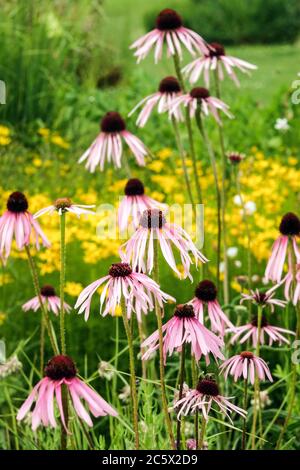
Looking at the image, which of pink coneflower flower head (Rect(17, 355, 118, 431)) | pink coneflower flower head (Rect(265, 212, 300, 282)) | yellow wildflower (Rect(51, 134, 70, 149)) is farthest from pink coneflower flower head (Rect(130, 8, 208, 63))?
yellow wildflower (Rect(51, 134, 70, 149))

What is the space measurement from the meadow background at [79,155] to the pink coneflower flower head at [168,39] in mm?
818

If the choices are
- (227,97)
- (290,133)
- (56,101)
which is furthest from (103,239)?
(227,97)

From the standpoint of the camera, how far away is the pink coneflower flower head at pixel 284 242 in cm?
216

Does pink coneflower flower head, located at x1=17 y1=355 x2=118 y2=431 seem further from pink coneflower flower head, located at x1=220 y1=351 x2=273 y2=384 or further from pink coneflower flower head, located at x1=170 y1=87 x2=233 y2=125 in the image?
pink coneflower flower head, located at x1=170 y1=87 x2=233 y2=125

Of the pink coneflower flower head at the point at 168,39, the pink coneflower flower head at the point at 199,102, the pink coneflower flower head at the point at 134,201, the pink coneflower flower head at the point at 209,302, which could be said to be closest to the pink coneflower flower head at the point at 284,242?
the pink coneflower flower head at the point at 209,302

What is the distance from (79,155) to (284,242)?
383 cm

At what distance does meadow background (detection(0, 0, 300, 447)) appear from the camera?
3.34m

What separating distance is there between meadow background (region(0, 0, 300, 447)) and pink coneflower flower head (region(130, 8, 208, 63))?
0.82m

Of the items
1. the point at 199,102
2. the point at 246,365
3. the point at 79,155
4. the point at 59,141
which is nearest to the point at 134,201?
the point at 199,102

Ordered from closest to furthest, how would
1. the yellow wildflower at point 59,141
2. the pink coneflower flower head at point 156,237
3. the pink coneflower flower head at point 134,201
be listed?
the pink coneflower flower head at point 156,237, the pink coneflower flower head at point 134,201, the yellow wildflower at point 59,141

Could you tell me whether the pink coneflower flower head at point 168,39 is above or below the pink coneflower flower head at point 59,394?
above

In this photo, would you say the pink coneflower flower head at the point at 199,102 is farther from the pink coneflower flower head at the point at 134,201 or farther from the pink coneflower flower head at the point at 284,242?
the pink coneflower flower head at the point at 284,242

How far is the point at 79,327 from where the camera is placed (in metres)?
3.28
